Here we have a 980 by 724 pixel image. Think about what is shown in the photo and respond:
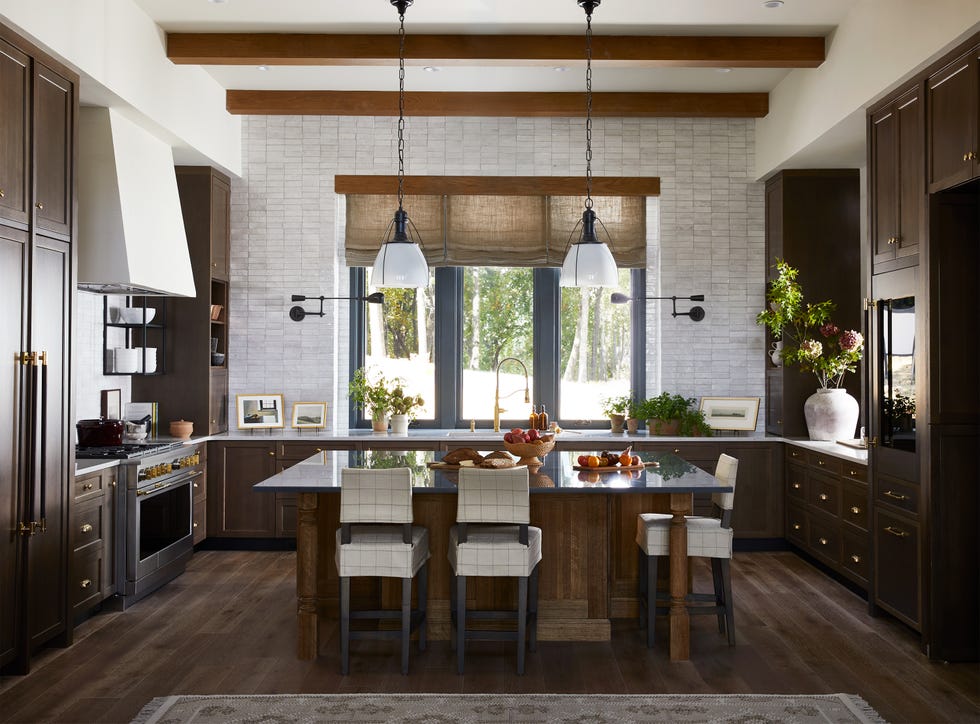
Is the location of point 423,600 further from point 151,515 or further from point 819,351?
point 819,351

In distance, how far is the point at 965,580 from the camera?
4328 mm

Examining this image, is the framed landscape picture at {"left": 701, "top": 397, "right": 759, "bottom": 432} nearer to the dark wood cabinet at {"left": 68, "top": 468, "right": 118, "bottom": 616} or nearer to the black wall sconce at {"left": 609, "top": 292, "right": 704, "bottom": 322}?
the black wall sconce at {"left": 609, "top": 292, "right": 704, "bottom": 322}

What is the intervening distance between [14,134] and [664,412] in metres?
4.97

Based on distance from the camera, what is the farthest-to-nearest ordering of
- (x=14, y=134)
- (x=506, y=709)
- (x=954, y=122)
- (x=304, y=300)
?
(x=304, y=300) → (x=954, y=122) → (x=14, y=134) → (x=506, y=709)

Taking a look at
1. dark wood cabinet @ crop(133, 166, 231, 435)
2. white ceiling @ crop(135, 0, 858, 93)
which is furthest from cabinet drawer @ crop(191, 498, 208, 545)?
white ceiling @ crop(135, 0, 858, 93)

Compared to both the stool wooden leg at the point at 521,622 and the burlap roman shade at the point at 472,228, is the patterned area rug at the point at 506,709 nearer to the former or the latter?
the stool wooden leg at the point at 521,622

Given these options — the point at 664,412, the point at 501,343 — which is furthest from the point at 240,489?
the point at 664,412

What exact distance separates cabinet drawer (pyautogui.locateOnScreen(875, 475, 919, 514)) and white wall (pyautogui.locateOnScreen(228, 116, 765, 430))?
8.23ft

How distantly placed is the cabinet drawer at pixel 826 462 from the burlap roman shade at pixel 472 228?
7.36 ft

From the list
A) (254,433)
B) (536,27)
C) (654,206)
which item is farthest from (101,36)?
(654,206)

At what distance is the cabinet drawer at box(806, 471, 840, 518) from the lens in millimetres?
5812

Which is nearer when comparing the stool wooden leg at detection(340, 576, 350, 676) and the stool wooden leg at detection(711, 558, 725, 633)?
the stool wooden leg at detection(340, 576, 350, 676)

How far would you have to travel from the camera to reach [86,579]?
4871mm

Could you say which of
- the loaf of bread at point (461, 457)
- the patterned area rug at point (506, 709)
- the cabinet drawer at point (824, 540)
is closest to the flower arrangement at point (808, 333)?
the cabinet drawer at point (824, 540)
